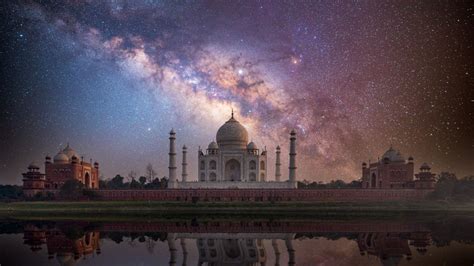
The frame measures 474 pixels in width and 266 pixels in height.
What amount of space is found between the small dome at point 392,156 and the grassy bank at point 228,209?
35.7 ft

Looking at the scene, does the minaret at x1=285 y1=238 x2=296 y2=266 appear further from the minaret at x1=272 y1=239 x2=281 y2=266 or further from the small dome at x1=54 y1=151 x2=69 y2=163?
the small dome at x1=54 y1=151 x2=69 y2=163

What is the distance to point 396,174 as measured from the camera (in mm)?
44594

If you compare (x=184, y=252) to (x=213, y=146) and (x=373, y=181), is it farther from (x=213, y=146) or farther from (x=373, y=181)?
(x=373, y=181)

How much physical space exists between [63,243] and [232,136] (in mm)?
34287

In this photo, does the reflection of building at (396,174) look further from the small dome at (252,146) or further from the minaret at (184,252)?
the minaret at (184,252)

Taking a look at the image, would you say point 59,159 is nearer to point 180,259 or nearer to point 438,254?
point 180,259

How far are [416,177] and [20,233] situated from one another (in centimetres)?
3340

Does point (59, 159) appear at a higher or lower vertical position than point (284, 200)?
higher

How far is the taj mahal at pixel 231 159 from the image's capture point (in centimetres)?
4638

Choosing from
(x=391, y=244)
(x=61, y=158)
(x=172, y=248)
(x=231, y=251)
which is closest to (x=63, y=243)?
(x=172, y=248)

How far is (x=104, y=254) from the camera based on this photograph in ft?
46.0

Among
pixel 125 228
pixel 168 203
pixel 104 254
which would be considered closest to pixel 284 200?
pixel 168 203

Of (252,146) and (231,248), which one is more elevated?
(252,146)

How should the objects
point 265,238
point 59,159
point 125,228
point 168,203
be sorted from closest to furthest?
point 265,238 < point 125,228 < point 168,203 < point 59,159
